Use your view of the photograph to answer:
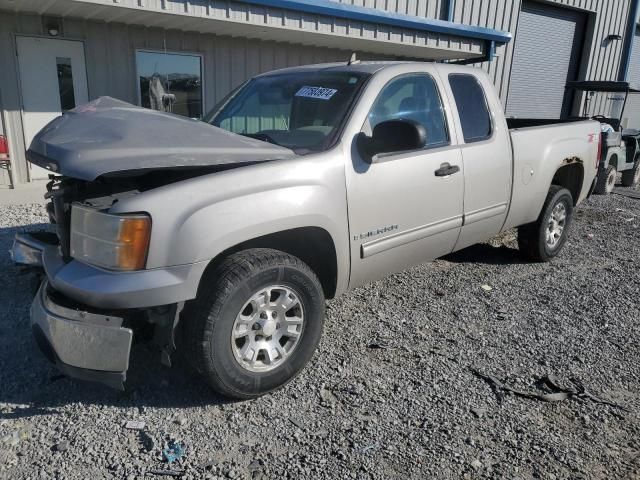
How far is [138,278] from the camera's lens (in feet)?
8.20

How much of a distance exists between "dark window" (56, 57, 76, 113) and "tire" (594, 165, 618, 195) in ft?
31.0

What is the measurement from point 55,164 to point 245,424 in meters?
1.65

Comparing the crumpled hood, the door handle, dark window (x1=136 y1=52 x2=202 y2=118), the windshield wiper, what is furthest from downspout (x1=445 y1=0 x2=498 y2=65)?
the crumpled hood

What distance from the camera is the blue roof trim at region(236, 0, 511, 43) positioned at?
8.41m

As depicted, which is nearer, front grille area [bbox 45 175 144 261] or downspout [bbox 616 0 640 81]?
front grille area [bbox 45 175 144 261]

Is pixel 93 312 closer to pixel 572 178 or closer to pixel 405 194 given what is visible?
pixel 405 194

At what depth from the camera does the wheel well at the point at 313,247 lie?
3.14 meters

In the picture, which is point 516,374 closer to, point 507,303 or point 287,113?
point 507,303

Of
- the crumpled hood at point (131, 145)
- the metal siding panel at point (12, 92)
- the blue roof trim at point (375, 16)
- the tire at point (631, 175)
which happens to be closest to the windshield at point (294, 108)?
the crumpled hood at point (131, 145)

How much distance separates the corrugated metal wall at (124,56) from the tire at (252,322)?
730cm

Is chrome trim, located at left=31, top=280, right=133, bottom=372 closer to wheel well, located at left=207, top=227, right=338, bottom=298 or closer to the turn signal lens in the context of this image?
the turn signal lens

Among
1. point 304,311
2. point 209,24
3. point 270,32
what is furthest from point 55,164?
point 270,32

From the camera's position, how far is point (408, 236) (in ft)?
12.2

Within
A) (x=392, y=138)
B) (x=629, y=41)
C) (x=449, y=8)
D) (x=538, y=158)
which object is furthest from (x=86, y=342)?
(x=629, y=41)
